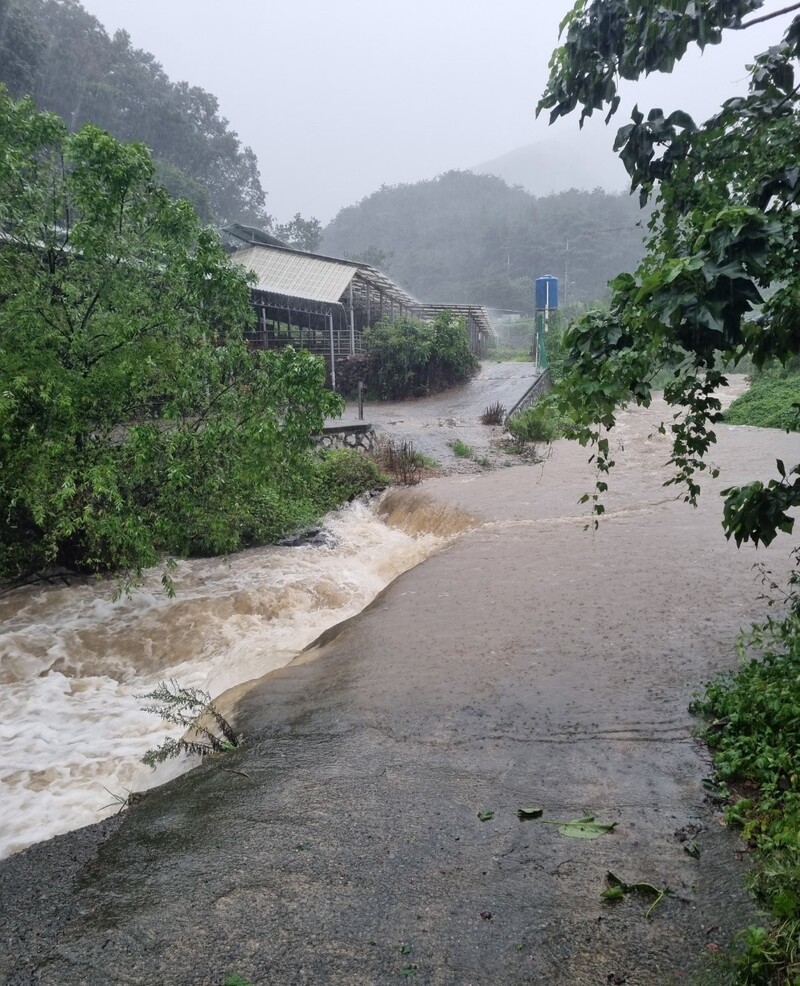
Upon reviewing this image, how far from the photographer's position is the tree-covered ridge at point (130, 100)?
32.5 meters

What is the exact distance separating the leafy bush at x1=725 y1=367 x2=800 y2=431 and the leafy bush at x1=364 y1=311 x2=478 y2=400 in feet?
29.0

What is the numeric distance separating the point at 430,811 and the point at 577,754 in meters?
0.99

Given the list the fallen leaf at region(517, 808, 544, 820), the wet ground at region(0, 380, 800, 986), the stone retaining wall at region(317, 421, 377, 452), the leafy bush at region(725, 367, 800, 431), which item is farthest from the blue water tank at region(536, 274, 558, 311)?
the fallen leaf at region(517, 808, 544, 820)

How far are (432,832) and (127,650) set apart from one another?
4.64m

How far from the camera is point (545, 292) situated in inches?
1167

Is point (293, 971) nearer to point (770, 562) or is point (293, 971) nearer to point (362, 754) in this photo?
point (362, 754)

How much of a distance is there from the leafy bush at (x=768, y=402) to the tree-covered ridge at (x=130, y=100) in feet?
72.8

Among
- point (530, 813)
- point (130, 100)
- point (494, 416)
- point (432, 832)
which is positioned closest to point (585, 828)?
point (530, 813)

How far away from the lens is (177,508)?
730 centimetres

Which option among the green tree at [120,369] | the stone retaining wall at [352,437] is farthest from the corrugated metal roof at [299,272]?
the green tree at [120,369]

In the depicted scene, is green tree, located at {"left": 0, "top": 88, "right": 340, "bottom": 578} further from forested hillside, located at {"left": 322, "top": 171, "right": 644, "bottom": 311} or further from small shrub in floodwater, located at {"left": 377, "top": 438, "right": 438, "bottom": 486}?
forested hillside, located at {"left": 322, "top": 171, "right": 644, "bottom": 311}

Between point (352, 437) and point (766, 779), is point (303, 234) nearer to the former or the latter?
point (352, 437)

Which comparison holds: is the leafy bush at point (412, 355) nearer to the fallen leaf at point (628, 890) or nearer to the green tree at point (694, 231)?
the green tree at point (694, 231)

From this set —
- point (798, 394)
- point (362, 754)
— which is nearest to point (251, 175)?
point (798, 394)
